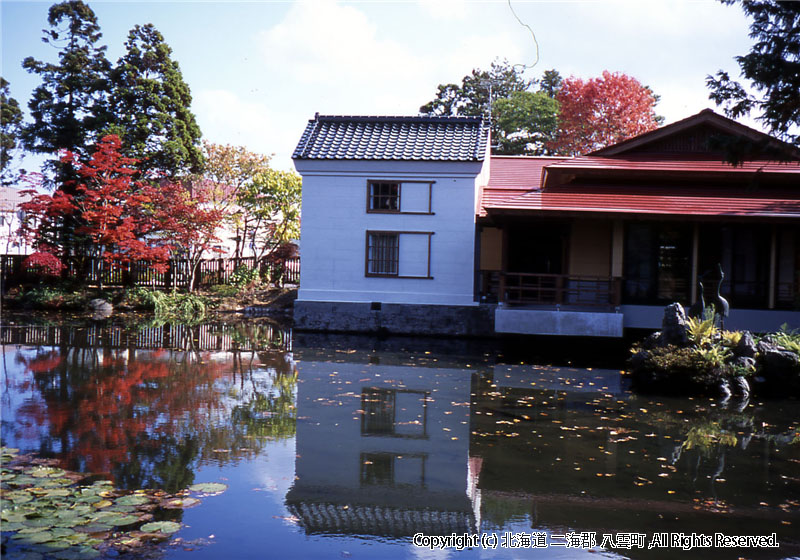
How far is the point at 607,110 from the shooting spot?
31.4 m

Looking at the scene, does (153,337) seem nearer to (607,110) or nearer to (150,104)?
(150,104)

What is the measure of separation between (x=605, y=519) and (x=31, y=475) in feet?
16.3

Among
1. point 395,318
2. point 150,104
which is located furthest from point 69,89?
point 395,318

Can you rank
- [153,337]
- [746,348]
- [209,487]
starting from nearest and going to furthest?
[209,487] < [746,348] < [153,337]

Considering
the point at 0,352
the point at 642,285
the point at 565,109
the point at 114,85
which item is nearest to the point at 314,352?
the point at 0,352

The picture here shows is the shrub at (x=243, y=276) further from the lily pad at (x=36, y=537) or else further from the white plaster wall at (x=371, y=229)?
the lily pad at (x=36, y=537)

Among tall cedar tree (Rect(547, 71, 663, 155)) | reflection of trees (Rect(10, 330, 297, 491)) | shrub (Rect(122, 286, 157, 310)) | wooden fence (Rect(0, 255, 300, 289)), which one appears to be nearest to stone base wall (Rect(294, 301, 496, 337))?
reflection of trees (Rect(10, 330, 297, 491))

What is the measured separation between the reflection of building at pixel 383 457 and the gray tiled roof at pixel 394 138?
352 inches

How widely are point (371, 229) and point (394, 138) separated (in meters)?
2.90

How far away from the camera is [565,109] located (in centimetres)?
3238

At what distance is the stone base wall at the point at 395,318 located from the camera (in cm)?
1823

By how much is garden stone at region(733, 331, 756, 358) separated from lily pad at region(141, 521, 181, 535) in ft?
33.1

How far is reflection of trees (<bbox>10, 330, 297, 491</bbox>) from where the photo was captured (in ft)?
22.1

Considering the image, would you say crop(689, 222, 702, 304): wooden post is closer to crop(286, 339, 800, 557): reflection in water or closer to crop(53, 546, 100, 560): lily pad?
crop(286, 339, 800, 557): reflection in water
